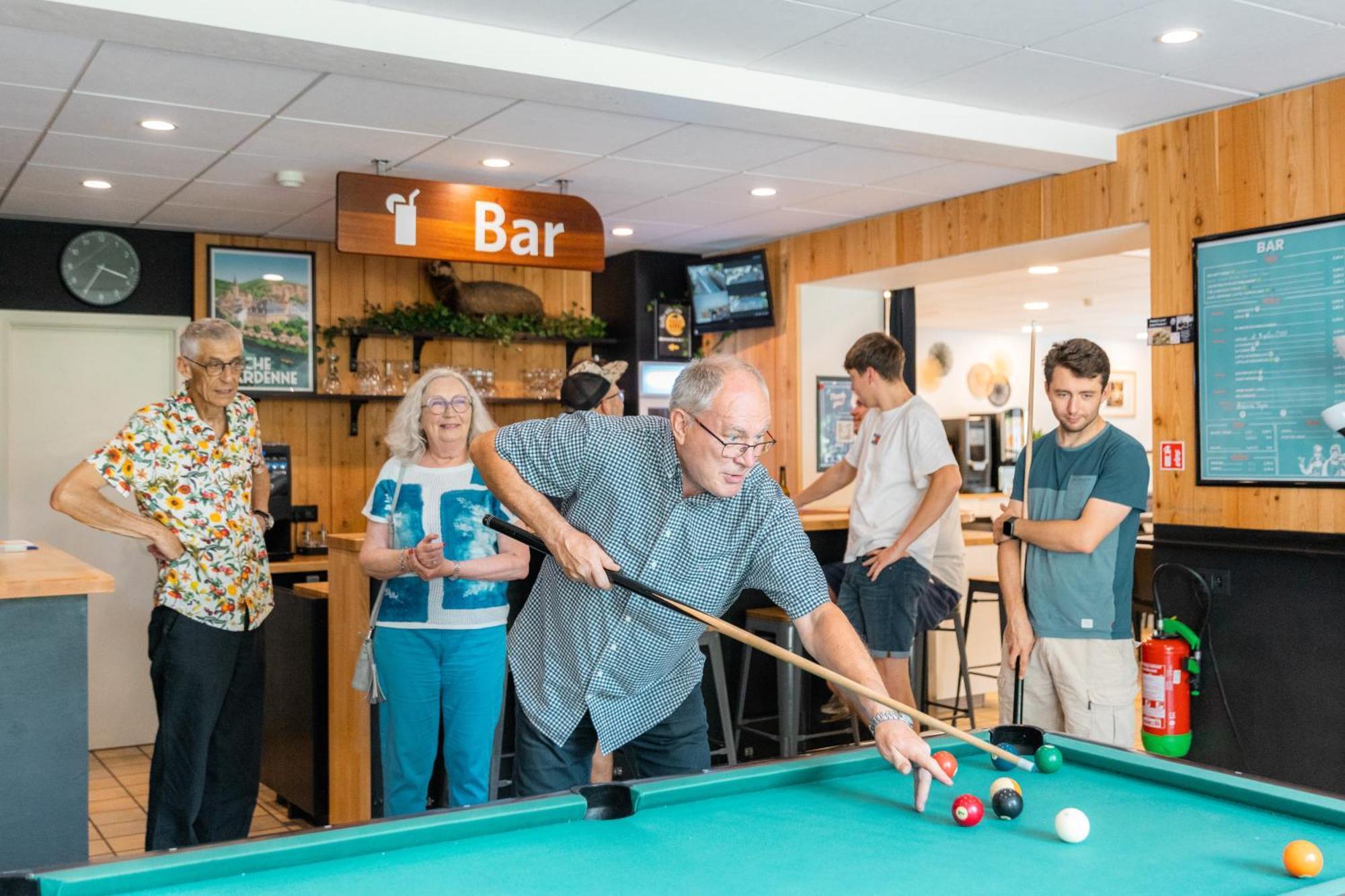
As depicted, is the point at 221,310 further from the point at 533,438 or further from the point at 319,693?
the point at 533,438

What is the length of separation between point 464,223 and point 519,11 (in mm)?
1442

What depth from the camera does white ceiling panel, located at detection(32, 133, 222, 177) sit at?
4.71 metres

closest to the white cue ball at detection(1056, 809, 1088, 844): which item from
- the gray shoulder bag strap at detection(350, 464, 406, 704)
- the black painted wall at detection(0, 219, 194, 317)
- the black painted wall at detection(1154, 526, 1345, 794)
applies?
the gray shoulder bag strap at detection(350, 464, 406, 704)

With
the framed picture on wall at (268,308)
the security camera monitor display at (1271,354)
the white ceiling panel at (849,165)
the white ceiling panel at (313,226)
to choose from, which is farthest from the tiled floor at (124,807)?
the security camera monitor display at (1271,354)

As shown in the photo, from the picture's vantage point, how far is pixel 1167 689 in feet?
14.2

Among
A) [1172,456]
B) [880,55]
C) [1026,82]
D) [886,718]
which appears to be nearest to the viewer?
[886,718]

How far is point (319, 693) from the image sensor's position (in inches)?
174

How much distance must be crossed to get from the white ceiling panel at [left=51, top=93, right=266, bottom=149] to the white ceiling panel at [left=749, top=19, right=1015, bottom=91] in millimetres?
1927

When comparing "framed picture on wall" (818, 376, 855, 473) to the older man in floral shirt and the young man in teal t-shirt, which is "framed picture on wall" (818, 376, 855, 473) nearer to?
the young man in teal t-shirt

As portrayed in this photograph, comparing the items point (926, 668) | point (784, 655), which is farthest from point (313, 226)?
point (784, 655)

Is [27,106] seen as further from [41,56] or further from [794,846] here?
[794,846]

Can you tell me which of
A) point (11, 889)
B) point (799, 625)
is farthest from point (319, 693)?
point (11, 889)

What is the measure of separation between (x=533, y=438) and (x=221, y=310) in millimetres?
4651

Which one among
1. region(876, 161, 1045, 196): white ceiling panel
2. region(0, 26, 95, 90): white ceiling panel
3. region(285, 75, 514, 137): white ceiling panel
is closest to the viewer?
region(0, 26, 95, 90): white ceiling panel
